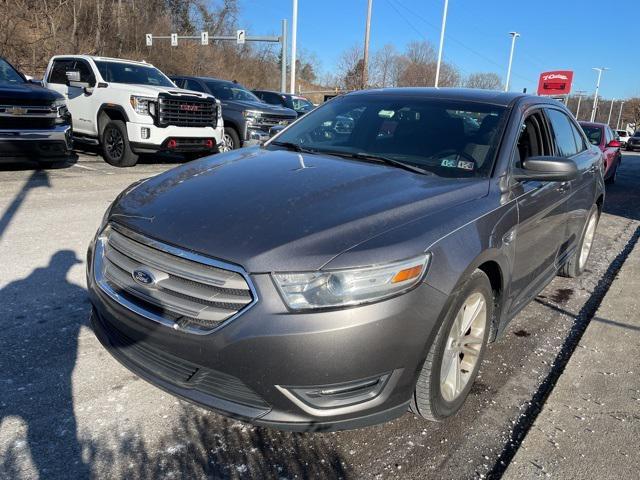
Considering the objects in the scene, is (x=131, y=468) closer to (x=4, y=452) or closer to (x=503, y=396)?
(x=4, y=452)

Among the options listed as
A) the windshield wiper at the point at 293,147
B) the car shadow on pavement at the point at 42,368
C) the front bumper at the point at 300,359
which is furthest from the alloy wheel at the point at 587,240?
the car shadow on pavement at the point at 42,368

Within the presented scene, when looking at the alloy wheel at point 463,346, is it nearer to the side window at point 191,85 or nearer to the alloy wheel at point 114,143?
the alloy wheel at point 114,143

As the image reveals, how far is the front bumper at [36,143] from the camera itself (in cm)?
769

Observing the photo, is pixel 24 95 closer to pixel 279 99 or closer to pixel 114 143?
pixel 114 143

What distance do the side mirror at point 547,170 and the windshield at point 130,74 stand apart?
8.91 m

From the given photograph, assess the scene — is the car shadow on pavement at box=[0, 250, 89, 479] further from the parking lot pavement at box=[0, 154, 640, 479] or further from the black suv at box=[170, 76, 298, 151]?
the black suv at box=[170, 76, 298, 151]

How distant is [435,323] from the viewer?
2.19m

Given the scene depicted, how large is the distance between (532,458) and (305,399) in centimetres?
119

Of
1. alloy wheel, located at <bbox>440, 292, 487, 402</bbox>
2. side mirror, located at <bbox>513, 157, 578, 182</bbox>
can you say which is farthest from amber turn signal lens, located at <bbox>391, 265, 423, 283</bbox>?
side mirror, located at <bbox>513, 157, 578, 182</bbox>

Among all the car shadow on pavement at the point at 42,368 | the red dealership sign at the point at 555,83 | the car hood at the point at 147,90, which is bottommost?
the car shadow on pavement at the point at 42,368

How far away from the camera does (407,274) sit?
2094 mm

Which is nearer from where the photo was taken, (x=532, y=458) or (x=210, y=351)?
(x=210, y=351)

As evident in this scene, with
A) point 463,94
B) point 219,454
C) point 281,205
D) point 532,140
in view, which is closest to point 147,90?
point 463,94

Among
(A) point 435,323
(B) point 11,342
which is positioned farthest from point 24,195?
(A) point 435,323
